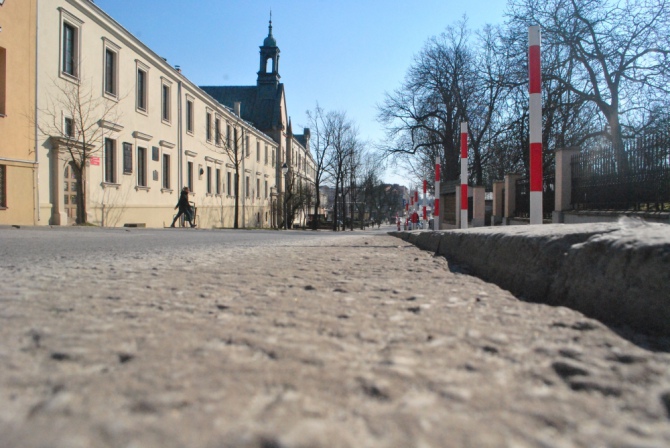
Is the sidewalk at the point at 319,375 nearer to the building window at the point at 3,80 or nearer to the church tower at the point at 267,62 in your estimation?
the building window at the point at 3,80

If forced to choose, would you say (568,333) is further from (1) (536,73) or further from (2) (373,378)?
(1) (536,73)

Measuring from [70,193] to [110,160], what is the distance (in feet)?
12.0

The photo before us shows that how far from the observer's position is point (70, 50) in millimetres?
18266

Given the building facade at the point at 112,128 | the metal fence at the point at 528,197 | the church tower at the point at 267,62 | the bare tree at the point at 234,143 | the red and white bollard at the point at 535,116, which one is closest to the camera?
the red and white bollard at the point at 535,116

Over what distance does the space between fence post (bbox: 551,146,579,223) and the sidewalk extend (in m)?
10.4

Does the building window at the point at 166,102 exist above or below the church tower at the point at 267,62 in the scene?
below

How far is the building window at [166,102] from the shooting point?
26922 mm

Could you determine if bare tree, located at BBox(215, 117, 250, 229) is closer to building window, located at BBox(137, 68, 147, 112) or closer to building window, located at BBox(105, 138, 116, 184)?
building window, located at BBox(137, 68, 147, 112)

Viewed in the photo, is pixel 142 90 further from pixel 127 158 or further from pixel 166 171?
pixel 166 171

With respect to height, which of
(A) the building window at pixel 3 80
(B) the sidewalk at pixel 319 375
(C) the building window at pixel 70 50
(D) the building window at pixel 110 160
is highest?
(C) the building window at pixel 70 50

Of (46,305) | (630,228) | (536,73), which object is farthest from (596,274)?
(536,73)

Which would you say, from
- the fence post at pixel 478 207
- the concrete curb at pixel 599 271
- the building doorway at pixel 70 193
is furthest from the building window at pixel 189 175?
the concrete curb at pixel 599 271

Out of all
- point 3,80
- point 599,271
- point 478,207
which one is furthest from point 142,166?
point 599,271

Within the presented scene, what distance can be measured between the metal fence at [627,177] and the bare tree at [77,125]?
16070mm
